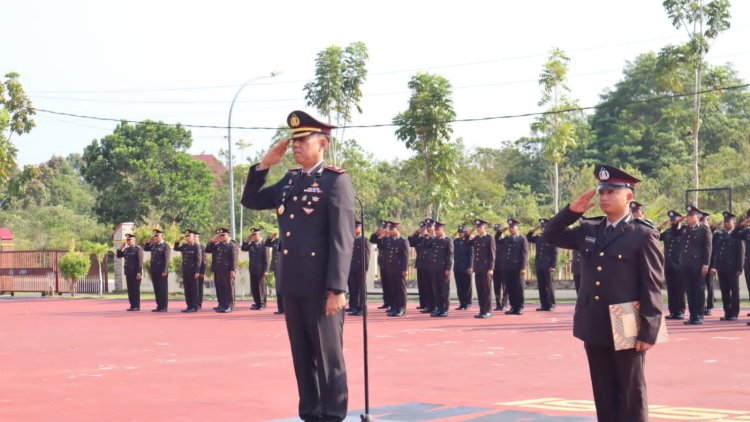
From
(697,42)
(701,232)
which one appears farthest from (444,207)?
(701,232)

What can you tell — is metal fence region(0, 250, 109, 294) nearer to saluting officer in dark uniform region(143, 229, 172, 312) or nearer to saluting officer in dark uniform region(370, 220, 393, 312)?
saluting officer in dark uniform region(143, 229, 172, 312)

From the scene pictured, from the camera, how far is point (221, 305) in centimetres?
2289

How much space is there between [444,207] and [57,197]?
1726 inches

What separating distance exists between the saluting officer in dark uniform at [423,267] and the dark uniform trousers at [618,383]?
14603mm

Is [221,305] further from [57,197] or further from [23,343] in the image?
[57,197]

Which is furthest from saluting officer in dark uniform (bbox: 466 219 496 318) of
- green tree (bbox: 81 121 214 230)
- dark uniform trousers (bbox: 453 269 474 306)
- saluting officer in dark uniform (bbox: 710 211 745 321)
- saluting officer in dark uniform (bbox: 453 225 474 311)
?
green tree (bbox: 81 121 214 230)

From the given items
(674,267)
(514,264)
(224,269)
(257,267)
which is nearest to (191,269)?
(224,269)

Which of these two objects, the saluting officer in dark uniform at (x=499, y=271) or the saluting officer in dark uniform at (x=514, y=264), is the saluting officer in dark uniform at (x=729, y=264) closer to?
the saluting officer in dark uniform at (x=514, y=264)

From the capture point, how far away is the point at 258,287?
76.6 feet

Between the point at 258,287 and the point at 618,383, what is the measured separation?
17.7 meters

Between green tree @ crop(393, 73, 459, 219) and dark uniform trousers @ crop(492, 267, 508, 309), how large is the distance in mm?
11761

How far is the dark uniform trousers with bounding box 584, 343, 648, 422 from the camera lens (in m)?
5.93

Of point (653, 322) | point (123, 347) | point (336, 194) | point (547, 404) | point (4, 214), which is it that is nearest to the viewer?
point (653, 322)

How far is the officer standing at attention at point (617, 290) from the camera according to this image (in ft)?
19.5
